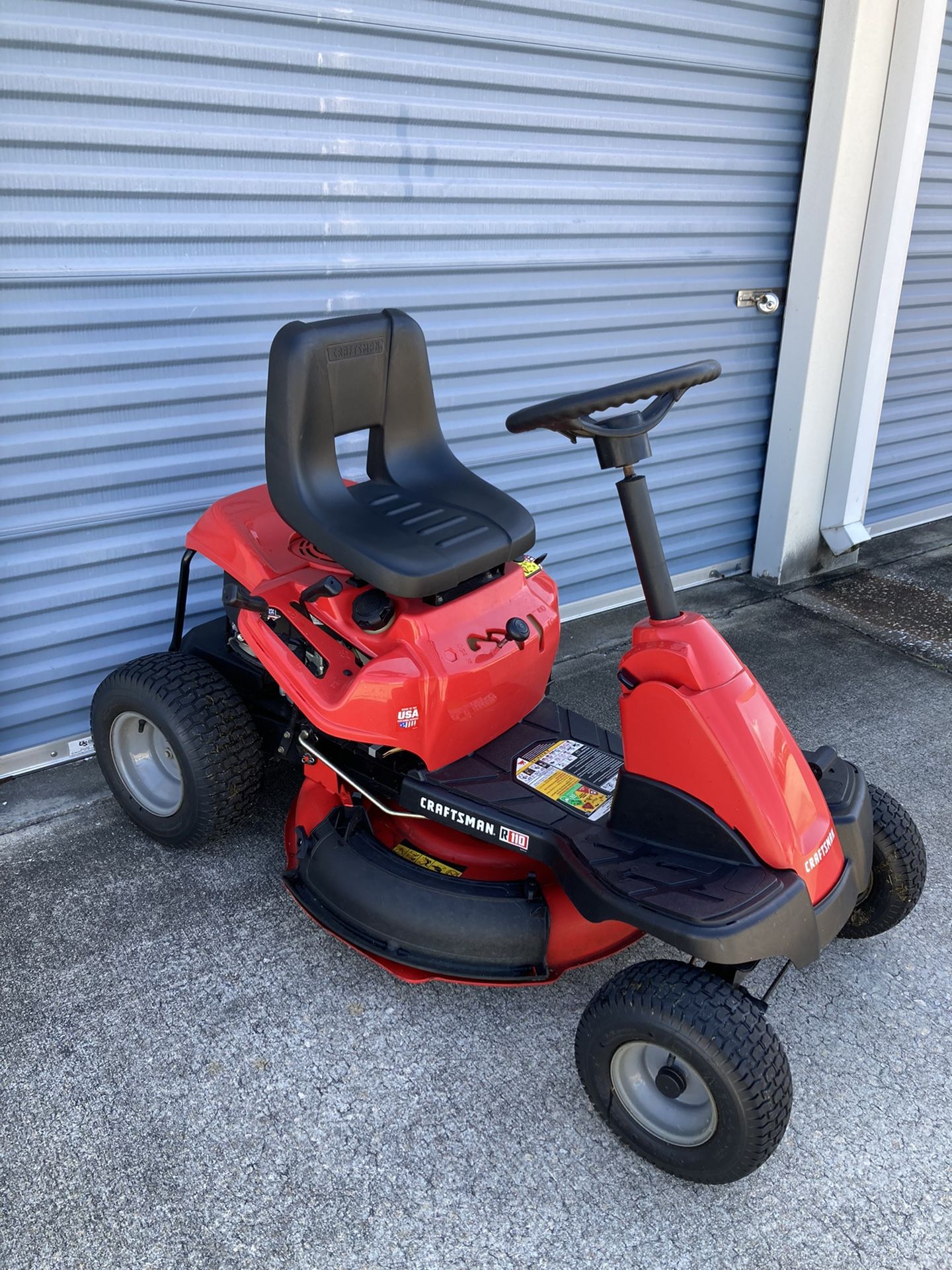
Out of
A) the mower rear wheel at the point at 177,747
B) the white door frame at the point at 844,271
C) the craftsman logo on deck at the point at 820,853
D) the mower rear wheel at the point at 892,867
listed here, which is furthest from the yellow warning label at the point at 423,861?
the white door frame at the point at 844,271

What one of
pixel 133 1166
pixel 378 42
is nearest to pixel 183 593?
pixel 133 1166

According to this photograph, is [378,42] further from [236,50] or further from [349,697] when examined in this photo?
[349,697]

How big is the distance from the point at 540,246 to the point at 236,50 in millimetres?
1203

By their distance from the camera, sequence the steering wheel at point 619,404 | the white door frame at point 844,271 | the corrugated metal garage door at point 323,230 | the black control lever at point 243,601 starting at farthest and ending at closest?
1. the white door frame at point 844,271
2. the corrugated metal garage door at point 323,230
3. the black control lever at point 243,601
4. the steering wheel at point 619,404

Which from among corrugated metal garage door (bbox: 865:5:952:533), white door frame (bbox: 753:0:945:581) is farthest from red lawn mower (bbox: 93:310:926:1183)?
corrugated metal garage door (bbox: 865:5:952:533)

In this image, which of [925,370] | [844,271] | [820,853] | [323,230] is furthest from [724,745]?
[925,370]

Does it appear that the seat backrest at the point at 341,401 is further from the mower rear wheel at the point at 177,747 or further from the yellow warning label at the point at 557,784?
the yellow warning label at the point at 557,784

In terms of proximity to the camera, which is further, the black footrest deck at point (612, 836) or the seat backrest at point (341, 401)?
the seat backrest at point (341, 401)

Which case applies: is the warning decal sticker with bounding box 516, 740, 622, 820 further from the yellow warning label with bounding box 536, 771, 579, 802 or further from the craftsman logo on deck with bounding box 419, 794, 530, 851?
the craftsman logo on deck with bounding box 419, 794, 530, 851

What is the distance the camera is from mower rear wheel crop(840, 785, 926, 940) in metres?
2.37

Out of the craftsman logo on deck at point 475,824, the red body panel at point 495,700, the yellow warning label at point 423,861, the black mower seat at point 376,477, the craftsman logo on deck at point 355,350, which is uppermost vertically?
the craftsman logo on deck at point 355,350

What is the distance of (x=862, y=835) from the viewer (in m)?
2.22

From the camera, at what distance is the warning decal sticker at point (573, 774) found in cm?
237

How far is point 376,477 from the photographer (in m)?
2.74
